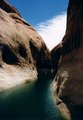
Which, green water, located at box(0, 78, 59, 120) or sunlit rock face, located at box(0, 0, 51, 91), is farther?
sunlit rock face, located at box(0, 0, 51, 91)

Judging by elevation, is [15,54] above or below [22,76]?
above

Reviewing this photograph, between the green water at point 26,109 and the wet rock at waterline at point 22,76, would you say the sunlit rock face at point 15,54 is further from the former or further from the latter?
the green water at point 26,109

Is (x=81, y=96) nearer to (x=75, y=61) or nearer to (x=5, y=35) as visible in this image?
(x=75, y=61)

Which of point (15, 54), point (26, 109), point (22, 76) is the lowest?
point (26, 109)

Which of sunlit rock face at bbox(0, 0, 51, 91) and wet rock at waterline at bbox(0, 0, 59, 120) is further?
sunlit rock face at bbox(0, 0, 51, 91)

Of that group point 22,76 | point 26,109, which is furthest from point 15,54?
point 26,109

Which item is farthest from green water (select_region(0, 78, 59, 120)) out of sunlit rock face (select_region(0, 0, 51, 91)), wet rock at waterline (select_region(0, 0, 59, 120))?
sunlit rock face (select_region(0, 0, 51, 91))

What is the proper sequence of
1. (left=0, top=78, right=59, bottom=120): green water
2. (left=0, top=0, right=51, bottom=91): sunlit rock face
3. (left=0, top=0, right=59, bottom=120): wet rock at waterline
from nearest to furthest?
1. (left=0, top=78, right=59, bottom=120): green water
2. (left=0, top=0, right=59, bottom=120): wet rock at waterline
3. (left=0, top=0, right=51, bottom=91): sunlit rock face

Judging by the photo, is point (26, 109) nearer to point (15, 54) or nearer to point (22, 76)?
point (22, 76)

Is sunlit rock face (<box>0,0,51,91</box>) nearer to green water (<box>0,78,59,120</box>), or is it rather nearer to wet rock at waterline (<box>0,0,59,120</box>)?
wet rock at waterline (<box>0,0,59,120</box>)

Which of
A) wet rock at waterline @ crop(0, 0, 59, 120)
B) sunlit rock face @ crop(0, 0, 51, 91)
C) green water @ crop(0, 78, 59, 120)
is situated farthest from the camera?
sunlit rock face @ crop(0, 0, 51, 91)

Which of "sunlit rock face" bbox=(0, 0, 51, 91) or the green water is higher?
"sunlit rock face" bbox=(0, 0, 51, 91)

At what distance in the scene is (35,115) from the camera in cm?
4019

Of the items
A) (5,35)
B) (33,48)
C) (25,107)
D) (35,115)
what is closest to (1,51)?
(5,35)
